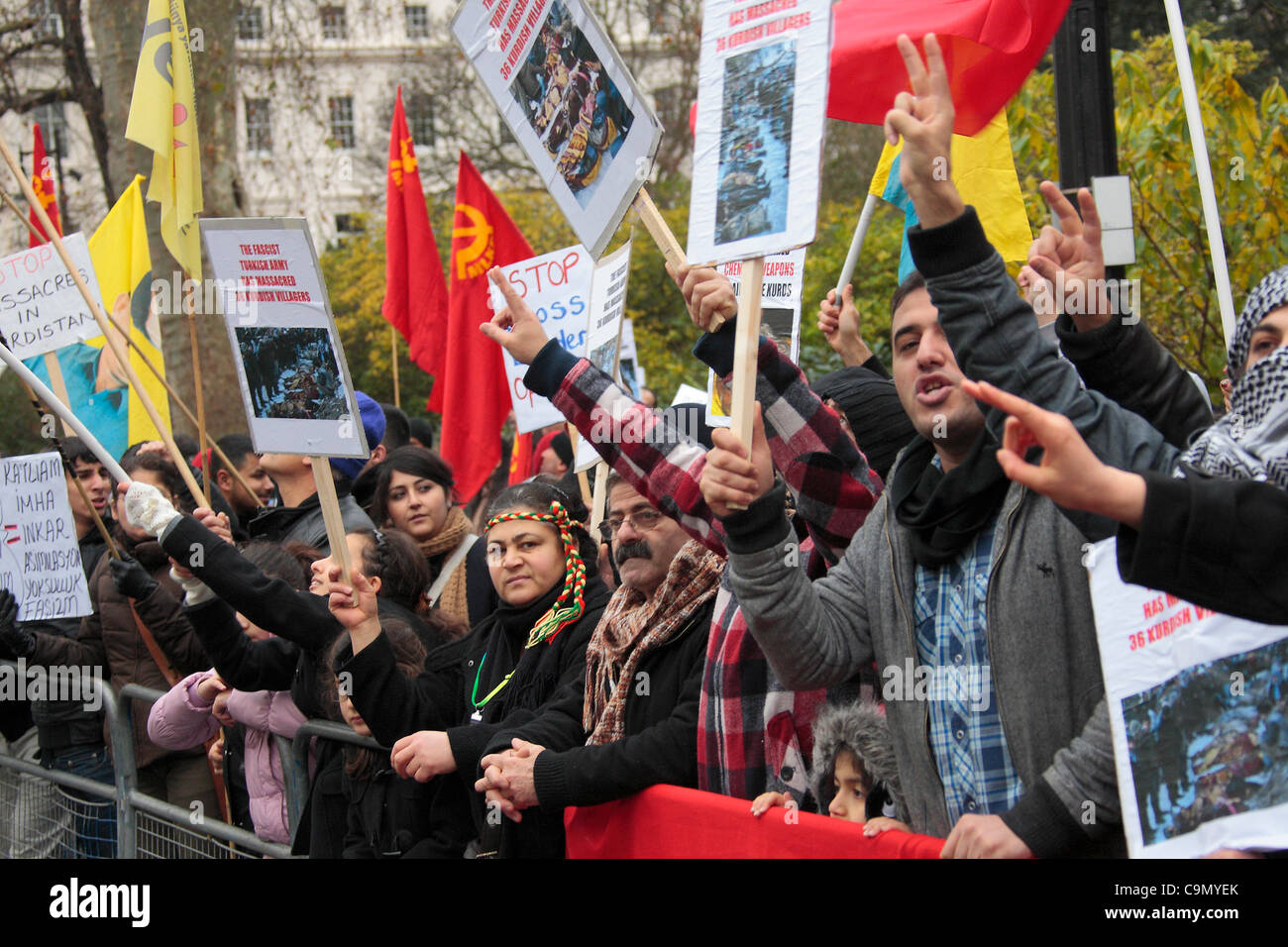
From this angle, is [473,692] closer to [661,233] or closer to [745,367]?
[661,233]

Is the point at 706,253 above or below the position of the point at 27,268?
below

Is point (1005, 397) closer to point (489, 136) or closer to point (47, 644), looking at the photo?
point (47, 644)

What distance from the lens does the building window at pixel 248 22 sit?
1410cm

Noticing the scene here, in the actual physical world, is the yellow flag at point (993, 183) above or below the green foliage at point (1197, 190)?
below

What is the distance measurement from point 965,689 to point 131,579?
10.9 feet

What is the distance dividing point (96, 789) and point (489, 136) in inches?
874

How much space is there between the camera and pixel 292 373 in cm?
411

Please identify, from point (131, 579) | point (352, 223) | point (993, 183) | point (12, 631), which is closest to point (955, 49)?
point (993, 183)

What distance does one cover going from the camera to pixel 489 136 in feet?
86.0

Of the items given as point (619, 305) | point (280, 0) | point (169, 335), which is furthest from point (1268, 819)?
point (280, 0)

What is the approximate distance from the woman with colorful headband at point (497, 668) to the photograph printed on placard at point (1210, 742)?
1.72 metres

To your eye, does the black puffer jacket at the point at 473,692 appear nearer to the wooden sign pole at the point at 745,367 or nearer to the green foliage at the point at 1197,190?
the wooden sign pole at the point at 745,367

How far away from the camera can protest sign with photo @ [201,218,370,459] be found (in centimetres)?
401

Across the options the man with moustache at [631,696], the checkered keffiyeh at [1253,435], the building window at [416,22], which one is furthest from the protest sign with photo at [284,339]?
the building window at [416,22]
